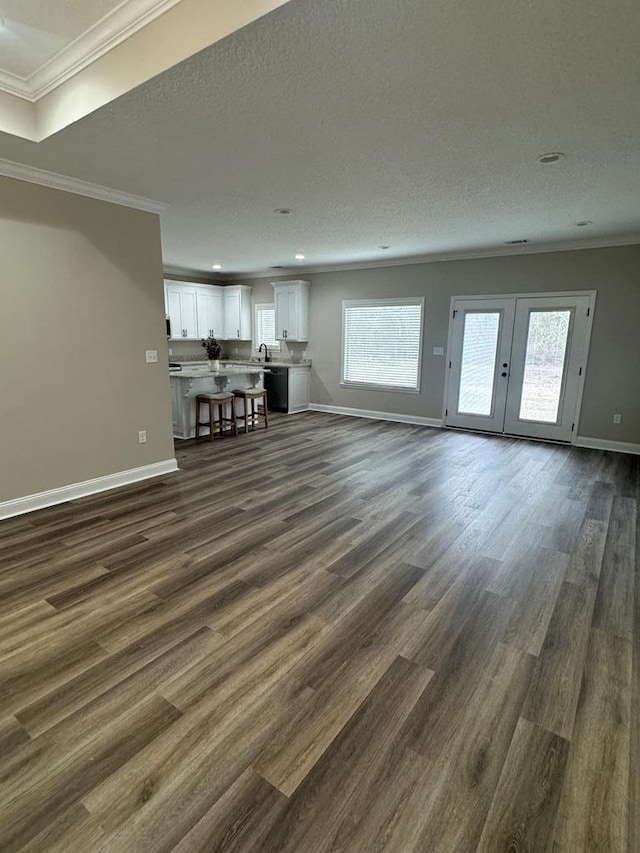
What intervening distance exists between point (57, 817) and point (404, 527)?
2553 mm

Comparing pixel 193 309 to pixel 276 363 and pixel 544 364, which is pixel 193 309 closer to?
pixel 276 363

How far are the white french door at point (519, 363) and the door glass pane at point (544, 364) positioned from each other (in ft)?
0.04

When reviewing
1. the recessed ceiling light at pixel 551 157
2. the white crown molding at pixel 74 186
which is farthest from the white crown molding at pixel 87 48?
the recessed ceiling light at pixel 551 157

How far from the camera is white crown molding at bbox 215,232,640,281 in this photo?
532cm

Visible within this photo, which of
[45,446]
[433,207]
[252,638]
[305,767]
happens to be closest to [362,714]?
[305,767]

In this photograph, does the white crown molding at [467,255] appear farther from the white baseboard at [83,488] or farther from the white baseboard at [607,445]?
the white baseboard at [83,488]

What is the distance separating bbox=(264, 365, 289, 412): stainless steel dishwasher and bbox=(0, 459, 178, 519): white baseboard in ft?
11.9

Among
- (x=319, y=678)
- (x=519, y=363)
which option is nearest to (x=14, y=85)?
(x=319, y=678)

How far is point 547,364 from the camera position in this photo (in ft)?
19.5

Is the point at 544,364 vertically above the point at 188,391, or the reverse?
the point at 544,364

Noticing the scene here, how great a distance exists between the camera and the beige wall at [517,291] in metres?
5.36

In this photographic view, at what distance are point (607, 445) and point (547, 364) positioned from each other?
1.36 m

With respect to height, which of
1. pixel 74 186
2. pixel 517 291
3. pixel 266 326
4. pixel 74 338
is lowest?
pixel 74 338

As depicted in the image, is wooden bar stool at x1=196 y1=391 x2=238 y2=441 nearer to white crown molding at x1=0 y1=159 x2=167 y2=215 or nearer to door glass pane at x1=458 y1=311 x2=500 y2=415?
white crown molding at x1=0 y1=159 x2=167 y2=215
